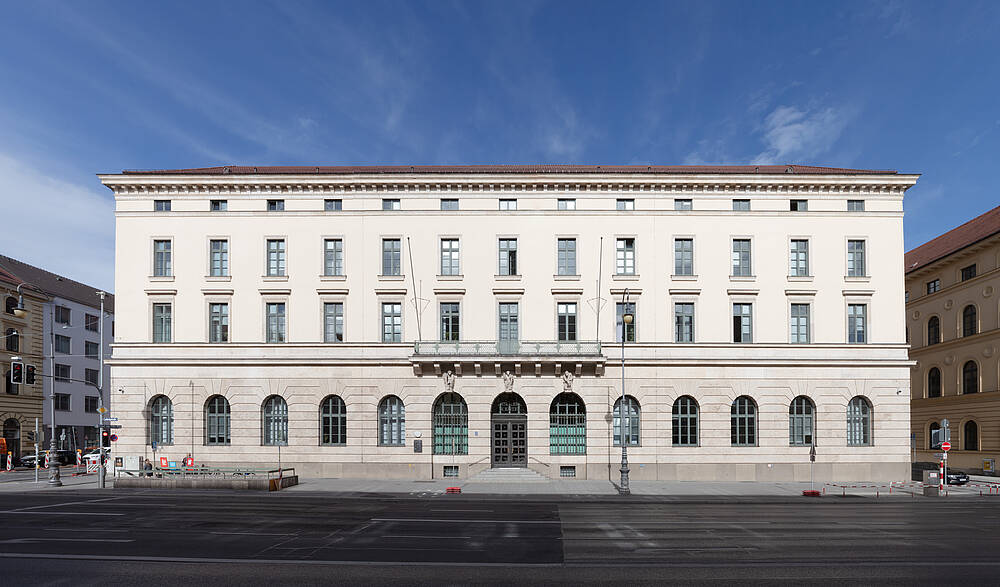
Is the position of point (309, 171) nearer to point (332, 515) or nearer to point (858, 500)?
point (332, 515)

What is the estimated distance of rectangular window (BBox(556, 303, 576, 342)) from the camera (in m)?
38.3

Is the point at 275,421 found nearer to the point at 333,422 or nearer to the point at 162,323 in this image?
the point at 333,422

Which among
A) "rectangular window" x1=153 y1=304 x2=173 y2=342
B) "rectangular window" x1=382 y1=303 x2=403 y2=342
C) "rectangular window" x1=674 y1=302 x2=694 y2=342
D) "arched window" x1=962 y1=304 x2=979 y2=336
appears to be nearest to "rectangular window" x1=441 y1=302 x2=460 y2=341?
"rectangular window" x1=382 y1=303 x2=403 y2=342

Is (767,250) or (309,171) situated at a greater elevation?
(309,171)

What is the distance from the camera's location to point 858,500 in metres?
29.9

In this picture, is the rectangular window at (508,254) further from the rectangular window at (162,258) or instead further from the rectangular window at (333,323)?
the rectangular window at (162,258)

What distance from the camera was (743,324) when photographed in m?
38.4

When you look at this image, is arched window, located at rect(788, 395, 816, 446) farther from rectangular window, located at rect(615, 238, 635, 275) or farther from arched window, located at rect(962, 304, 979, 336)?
arched window, located at rect(962, 304, 979, 336)

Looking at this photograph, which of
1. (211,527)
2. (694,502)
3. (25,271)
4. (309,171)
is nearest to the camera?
(211,527)

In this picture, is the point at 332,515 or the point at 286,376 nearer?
the point at 332,515

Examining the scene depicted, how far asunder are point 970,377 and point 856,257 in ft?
63.1

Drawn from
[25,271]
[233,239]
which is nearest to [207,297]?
[233,239]

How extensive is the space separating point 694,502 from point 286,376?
2322cm

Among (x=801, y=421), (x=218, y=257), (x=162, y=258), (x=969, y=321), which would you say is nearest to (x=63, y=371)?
(x=162, y=258)
